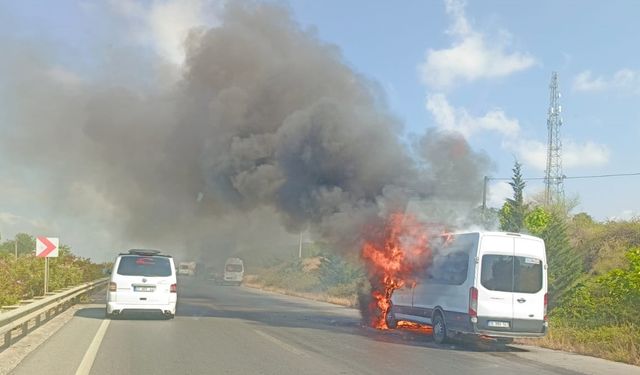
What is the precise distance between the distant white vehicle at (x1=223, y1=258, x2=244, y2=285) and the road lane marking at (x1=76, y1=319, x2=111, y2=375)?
39.6 m

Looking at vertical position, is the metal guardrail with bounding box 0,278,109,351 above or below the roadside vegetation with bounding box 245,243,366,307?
→ above

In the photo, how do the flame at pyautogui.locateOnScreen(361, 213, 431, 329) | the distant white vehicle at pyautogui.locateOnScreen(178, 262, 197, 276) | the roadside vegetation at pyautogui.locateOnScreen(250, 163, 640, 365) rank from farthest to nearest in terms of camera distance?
the distant white vehicle at pyautogui.locateOnScreen(178, 262, 197, 276) → the flame at pyautogui.locateOnScreen(361, 213, 431, 329) → the roadside vegetation at pyautogui.locateOnScreen(250, 163, 640, 365)

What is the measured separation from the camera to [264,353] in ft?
37.8

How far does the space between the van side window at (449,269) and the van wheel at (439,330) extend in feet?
2.77

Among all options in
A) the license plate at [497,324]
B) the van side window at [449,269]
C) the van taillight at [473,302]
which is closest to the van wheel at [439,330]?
the van side window at [449,269]

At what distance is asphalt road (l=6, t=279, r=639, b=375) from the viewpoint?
9.85 metres

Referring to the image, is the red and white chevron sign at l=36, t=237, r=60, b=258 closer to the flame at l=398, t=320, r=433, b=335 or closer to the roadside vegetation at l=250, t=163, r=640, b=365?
the roadside vegetation at l=250, t=163, r=640, b=365

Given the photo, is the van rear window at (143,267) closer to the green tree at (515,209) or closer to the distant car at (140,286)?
the distant car at (140,286)

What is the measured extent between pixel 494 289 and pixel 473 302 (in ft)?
1.91

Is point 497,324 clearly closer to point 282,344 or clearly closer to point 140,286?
point 282,344

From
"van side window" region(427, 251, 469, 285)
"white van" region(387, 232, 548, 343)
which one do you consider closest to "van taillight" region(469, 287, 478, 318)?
"white van" region(387, 232, 548, 343)

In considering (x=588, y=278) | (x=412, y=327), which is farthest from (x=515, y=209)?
(x=412, y=327)

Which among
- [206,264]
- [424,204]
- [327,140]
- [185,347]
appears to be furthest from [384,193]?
[206,264]

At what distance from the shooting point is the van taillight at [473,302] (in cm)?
1331
